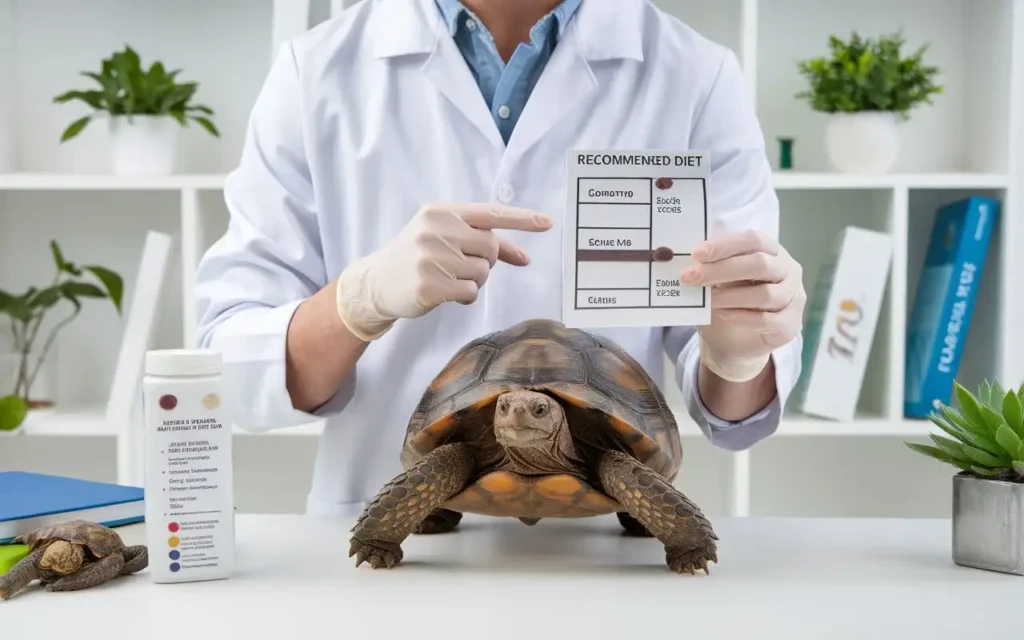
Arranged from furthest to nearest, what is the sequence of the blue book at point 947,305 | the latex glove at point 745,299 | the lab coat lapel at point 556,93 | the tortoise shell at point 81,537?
the blue book at point 947,305 → the lab coat lapel at point 556,93 → the latex glove at point 745,299 → the tortoise shell at point 81,537

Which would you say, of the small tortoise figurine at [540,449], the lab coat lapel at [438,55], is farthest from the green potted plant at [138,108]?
the small tortoise figurine at [540,449]

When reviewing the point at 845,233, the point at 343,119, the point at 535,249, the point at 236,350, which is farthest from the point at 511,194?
the point at 845,233

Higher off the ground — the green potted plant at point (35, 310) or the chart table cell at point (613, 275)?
the chart table cell at point (613, 275)

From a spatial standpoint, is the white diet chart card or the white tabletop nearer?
the white tabletop

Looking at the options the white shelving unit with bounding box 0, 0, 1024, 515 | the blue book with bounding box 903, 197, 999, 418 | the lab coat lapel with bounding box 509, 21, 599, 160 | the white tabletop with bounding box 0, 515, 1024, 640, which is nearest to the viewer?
the white tabletop with bounding box 0, 515, 1024, 640

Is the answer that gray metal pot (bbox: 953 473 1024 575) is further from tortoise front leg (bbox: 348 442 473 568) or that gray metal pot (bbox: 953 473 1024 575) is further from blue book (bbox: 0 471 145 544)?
blue book (bbox: 0 471 145 544)

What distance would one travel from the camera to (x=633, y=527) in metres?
1.05

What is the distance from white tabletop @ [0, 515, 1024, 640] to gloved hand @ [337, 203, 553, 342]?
0.25 m

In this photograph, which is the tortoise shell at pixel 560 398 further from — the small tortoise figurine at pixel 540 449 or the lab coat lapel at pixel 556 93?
the lab coat lapel at pixel 556 93

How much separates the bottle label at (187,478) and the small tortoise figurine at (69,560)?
36 mm

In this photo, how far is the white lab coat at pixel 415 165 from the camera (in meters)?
1.32

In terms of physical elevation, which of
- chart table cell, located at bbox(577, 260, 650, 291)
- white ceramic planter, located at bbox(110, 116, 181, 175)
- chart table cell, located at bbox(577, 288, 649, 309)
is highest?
white ceramic planter, located at bbox(110, 116, 181, 175)

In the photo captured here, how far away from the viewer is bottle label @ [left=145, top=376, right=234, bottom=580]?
2.68 ft

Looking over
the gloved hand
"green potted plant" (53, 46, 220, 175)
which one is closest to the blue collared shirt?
the gloved hand
